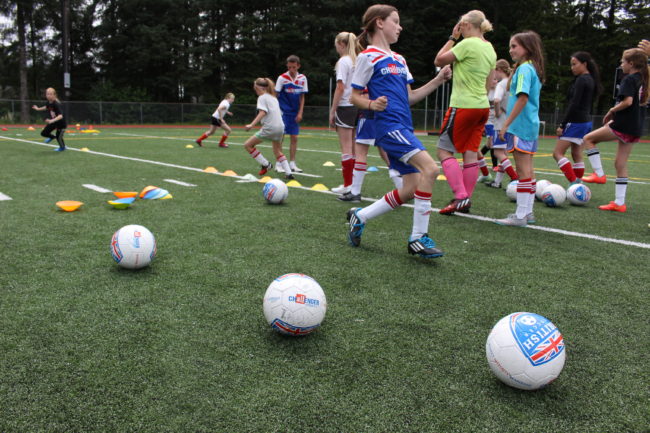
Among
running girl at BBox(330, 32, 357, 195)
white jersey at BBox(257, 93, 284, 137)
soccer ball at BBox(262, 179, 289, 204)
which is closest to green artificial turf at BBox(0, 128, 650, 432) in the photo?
soccer ball at BBox(262, 179, 289, 204)

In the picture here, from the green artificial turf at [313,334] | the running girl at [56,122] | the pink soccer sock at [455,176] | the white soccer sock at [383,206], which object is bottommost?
the green artificial turf at [313,334]

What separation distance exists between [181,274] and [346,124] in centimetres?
444

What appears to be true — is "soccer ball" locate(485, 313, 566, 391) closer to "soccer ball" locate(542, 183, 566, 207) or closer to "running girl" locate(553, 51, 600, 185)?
"soccer ball" locate(542, 183, 566, 207)

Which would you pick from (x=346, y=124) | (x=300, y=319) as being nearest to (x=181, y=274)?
(x=300, y=319)

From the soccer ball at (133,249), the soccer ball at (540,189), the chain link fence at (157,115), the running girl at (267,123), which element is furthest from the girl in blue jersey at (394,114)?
the chain link fence at (157,115)

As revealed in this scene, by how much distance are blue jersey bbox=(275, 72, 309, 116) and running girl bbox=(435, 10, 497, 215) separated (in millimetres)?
4660

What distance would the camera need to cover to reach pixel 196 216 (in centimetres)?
561

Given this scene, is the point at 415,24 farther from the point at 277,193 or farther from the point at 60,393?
the point at 60,393

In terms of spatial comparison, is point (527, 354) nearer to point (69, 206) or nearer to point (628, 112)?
point (69, 206)

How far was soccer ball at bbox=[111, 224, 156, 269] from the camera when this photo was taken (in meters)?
3.59

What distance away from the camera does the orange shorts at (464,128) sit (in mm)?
5613

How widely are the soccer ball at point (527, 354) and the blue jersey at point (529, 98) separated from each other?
12.5 ft

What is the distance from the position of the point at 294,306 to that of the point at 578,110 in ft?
22.7

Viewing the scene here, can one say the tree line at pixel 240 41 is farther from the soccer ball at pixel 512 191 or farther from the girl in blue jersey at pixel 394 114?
the girl in blue jersey at pixel 394 114
